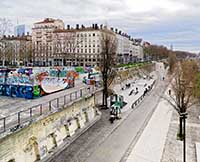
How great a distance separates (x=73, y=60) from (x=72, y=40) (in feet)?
28.0

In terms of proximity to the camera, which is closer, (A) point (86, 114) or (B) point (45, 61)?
(A) point (86, 114)

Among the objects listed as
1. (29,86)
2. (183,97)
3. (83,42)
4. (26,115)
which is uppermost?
(83,42)

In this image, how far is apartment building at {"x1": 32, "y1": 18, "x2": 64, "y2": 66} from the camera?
12100 cm

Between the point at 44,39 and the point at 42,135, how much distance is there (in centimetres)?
11610

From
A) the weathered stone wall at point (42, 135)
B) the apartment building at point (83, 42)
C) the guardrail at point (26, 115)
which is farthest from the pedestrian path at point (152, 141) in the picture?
the apartment building at point (83, 42)

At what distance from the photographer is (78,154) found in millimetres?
23484

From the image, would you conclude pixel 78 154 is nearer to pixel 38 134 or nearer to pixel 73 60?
pixel 38 134

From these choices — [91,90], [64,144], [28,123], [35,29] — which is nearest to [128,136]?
[64,144]

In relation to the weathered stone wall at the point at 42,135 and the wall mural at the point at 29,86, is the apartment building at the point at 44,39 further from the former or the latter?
the weathered stone wall at the point at 42,135

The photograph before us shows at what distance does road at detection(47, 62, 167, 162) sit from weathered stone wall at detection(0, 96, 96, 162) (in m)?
1.26

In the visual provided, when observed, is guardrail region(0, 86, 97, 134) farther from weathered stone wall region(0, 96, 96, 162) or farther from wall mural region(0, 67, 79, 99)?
wall mural region(0, 67, 79, 99)

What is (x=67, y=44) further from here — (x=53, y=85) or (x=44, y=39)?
(x=53, y=85)

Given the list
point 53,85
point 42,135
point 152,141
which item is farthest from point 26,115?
point 53,85

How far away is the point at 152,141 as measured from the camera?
2622 centimetres
